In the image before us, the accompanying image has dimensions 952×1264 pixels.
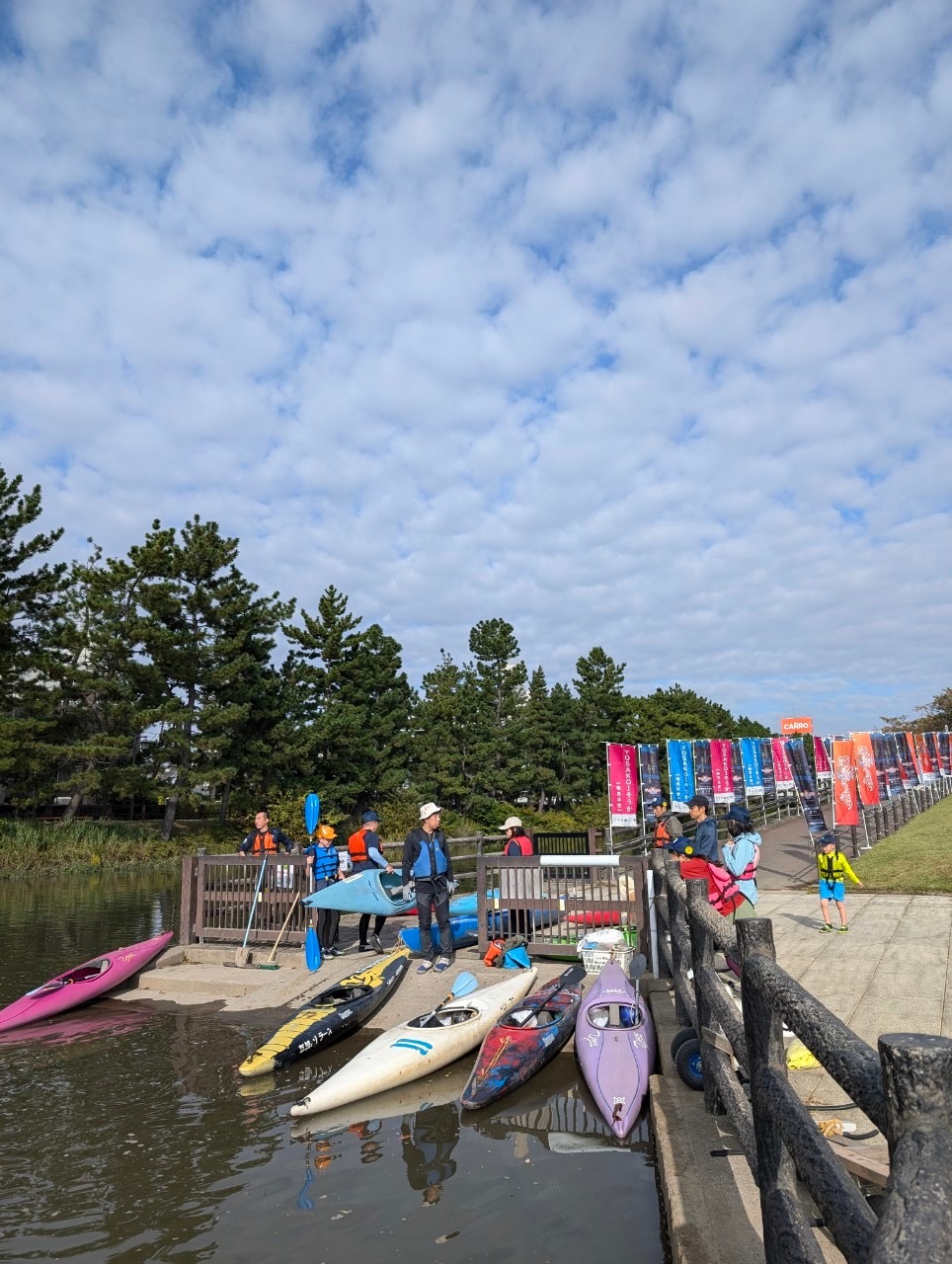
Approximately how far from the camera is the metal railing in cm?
145

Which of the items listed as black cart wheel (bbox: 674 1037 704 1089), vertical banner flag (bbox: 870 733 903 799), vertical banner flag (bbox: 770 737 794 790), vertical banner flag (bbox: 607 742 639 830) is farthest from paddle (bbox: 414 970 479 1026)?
vertical banner flag (bbox: 770 737 794 790)

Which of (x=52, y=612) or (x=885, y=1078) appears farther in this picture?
(x=52, y=612)

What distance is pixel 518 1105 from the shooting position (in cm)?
668

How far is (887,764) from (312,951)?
77.3 feet

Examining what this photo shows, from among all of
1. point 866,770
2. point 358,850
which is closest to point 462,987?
point 358,850

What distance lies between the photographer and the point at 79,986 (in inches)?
391

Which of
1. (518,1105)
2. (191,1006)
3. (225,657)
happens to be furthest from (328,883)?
(225,657)

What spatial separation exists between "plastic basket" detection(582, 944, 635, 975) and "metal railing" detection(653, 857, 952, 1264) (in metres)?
4.95

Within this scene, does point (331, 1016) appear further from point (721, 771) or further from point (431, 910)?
point (721, 771)

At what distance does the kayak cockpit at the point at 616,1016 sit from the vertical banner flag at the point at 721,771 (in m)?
21.0

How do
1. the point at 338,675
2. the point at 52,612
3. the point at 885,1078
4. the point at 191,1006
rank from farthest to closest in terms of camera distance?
the point at 338,675 < the point at 52,612 < the point at 191,1006 < the point at 885,1078

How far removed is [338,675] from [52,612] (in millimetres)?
13912

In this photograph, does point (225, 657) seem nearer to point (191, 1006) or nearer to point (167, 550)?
point (167, 550)

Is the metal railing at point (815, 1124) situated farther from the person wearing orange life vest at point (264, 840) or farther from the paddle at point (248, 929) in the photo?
the person wearing orange life vest at point (264, 840)
